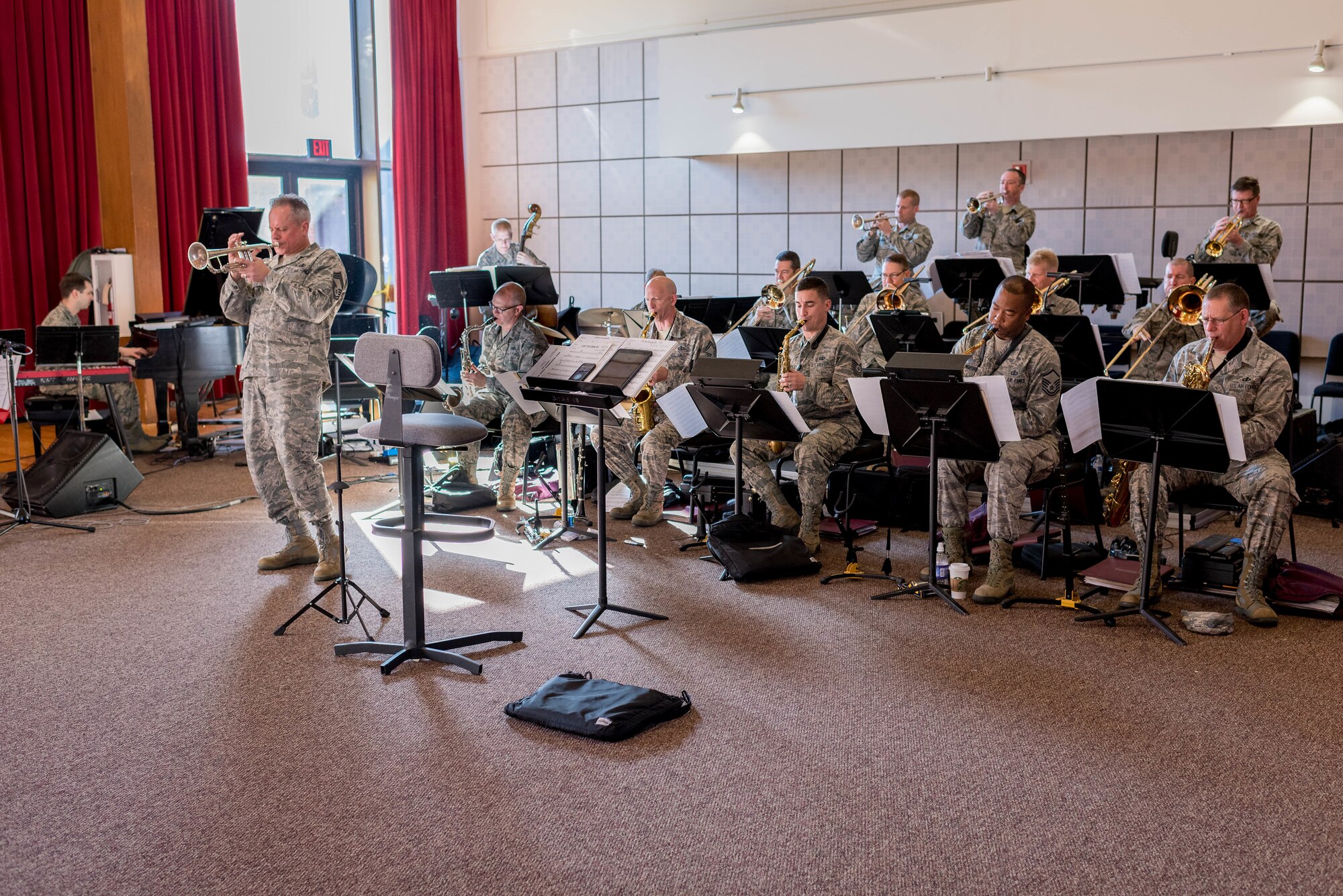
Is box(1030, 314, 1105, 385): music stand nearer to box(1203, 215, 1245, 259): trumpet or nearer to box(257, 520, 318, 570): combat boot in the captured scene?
box(1203, 215, 1245, 259): trumpet

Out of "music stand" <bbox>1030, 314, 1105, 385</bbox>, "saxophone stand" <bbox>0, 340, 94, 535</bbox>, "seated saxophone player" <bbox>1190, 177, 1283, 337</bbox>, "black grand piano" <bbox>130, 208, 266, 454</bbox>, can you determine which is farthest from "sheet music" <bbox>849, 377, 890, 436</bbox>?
"black grand piano" <bbox>130, 208, 266, 454</bbox>

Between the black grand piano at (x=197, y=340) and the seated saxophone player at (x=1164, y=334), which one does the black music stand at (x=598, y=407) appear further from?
the black grand piano at (x=197, y=340)

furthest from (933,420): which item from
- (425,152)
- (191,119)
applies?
(425,152)

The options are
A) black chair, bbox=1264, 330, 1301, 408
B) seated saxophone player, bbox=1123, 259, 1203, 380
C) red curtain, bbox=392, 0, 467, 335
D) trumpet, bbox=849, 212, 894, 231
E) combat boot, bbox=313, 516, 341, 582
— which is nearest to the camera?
combat boot, bbox=313, 516, 341, 582

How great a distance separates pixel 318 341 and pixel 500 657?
69.2 inches

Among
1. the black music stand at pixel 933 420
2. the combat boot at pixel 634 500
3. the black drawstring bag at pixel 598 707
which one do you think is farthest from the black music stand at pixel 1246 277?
the black drawstring bag at pixel 598 707

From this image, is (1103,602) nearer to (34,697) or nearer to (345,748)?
(345,748)

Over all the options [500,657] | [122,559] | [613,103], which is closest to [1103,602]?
[500,657]

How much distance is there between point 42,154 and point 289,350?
5846mm

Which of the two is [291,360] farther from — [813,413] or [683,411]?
[813,413]

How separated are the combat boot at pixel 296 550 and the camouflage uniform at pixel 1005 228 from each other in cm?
524

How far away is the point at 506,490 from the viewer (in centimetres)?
684

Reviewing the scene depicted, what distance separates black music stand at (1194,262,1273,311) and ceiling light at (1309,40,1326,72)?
1.95 metres

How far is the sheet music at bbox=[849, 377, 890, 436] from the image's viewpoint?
4.86 meters
